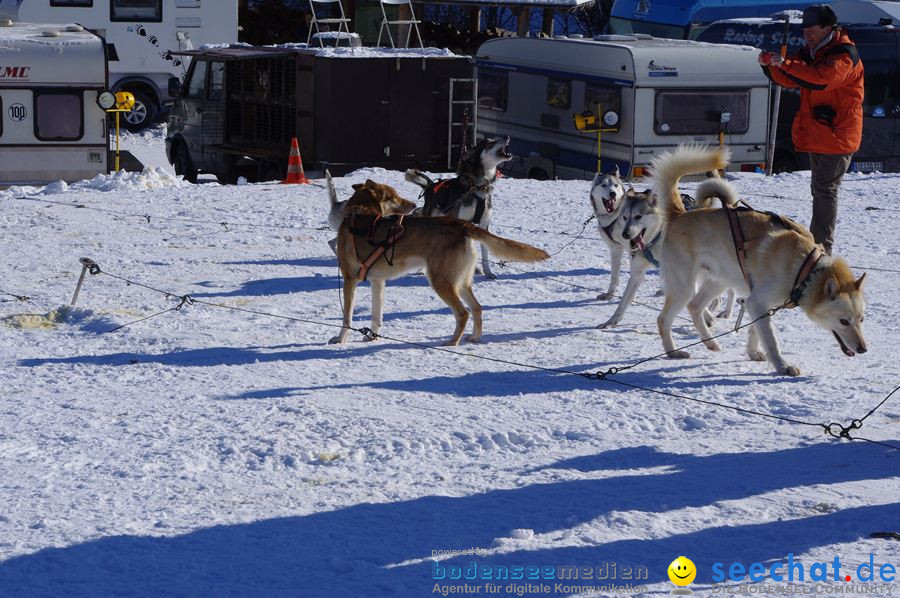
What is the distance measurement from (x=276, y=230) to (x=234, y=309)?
2.77 m

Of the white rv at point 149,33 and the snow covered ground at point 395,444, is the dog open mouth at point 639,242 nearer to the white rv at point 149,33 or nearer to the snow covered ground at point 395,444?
the snow covered ground at point 395,444

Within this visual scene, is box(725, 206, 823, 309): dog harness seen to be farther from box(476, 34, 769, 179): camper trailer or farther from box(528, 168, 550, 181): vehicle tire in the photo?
box(528, 168, 550, 181): vehicle tire

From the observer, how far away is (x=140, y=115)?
1894cm

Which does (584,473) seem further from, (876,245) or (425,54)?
(425,54)

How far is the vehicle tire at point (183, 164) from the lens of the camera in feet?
48.3

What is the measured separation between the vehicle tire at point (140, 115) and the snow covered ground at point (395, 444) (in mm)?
11216

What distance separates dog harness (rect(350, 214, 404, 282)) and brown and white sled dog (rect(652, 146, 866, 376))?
138 centimetres

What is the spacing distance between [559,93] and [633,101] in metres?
1.20

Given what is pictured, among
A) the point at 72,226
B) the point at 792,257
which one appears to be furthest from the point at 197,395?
the point at 72,226

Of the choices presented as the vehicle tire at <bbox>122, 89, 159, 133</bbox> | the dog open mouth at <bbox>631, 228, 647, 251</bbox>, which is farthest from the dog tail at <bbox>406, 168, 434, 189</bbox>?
the vehicle tire at <bbox>122, 89, 159, 133</bbox>

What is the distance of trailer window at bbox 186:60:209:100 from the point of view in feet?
47.4

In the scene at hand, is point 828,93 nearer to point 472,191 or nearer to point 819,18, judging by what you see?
point 819,18

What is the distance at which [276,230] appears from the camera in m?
9.62

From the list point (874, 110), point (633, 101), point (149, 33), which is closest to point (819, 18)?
point (633, 101)
